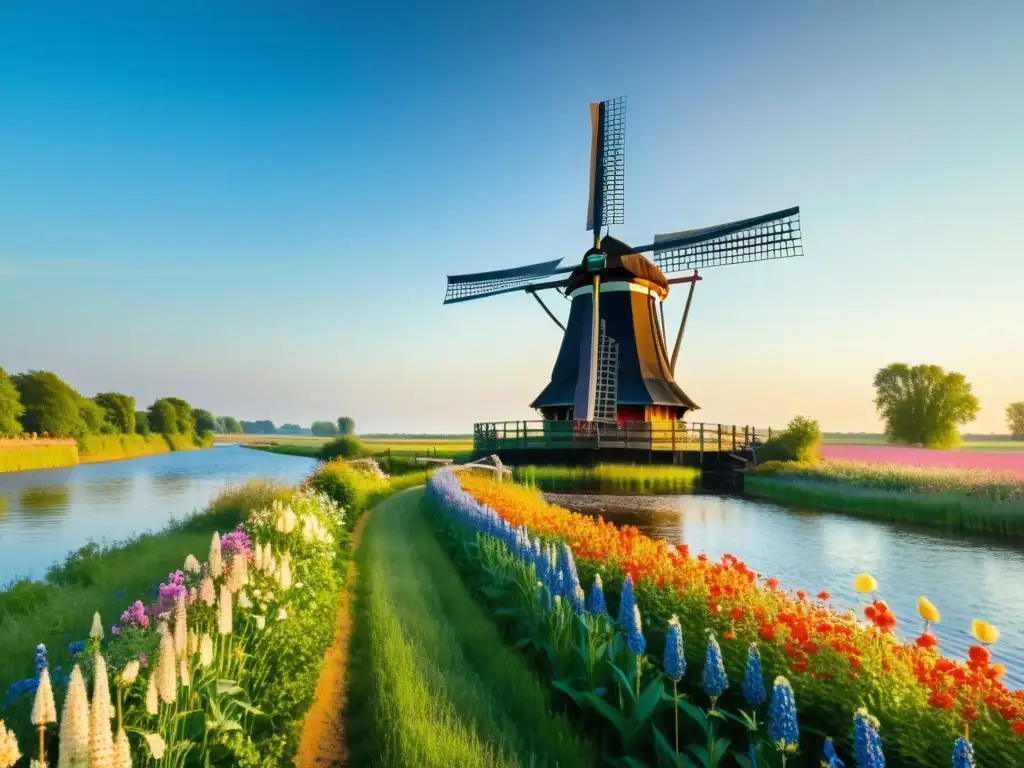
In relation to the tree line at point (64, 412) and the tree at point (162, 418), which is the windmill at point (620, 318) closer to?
the tree line at point (64, 412)

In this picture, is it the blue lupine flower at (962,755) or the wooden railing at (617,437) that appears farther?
the wooden railing at (617,437)

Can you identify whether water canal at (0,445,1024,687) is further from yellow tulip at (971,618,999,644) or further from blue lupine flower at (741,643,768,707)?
blue lupine flower at (741,643,768,707)

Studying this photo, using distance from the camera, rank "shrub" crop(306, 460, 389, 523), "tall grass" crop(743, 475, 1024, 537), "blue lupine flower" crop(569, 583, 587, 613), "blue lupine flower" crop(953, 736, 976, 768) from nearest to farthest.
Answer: "blue lupine flower" crop(953, 736, 976, 768) < "blue lupine flower" crop(569, 583, 587, 613) < "tall grass" crop(743, 475, 1024, 537) < "shrub" crop(306, 460, 389, 523)

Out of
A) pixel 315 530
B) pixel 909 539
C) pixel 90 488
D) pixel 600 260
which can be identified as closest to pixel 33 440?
pixel 90 488

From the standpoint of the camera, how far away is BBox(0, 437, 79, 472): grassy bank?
4080cm

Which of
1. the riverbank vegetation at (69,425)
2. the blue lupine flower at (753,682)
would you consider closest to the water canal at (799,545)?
the blue lupine flower at (753,682)

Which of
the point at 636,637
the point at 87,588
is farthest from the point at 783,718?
the point at 87,588

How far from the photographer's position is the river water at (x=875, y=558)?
28.5ft

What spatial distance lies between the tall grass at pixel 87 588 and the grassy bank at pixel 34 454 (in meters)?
34.1

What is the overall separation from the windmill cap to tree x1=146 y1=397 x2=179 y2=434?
93557 millimetres

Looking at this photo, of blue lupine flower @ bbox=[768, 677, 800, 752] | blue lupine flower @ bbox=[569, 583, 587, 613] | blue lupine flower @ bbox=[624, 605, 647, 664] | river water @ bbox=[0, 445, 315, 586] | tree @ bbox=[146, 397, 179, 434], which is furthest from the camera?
tree @ bbox=[146, 397, 179, 434]

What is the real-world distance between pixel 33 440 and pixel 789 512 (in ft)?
179

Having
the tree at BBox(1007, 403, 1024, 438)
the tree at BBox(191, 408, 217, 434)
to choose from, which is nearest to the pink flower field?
the tree at BBox(1007, 403, 1024, 438)

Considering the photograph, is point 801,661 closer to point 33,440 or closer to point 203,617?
point 203,617
